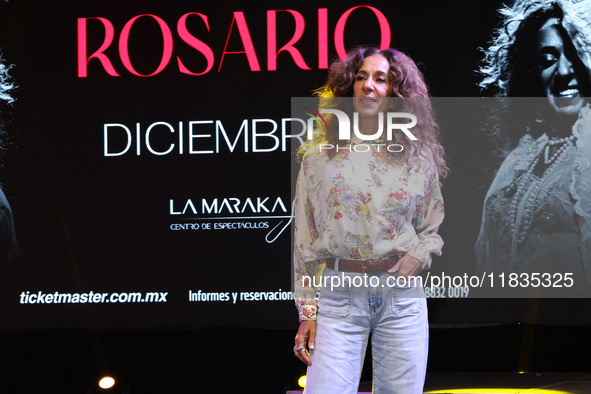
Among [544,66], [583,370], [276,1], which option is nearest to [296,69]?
[276,1]

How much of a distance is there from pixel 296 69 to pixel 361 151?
5.18ft

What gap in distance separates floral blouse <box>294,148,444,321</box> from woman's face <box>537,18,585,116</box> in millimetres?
1565

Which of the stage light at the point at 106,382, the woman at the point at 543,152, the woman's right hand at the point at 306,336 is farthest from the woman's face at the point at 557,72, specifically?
the stage light at the point at 106,382

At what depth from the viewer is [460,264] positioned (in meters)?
3.58

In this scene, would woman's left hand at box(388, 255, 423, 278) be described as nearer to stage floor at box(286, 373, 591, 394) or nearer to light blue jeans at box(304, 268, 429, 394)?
light blue jeans at box(304, 268, 429, 394)

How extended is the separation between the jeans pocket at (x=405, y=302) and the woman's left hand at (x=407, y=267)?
0.05 metres

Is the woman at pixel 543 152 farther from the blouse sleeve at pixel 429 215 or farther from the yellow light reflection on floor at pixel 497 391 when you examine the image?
the blouse sleeve at pixel 429 215

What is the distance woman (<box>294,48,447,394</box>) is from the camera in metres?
2.09

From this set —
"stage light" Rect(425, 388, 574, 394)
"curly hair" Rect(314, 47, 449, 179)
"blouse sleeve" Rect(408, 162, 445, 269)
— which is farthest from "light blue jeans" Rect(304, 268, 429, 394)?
Result: "stage light" Rect(425, 388, 574, 394)

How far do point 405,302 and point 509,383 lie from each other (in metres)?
1.38

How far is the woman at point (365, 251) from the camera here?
209cm

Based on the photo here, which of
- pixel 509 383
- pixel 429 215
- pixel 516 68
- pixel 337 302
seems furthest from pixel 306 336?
pixel 516 68

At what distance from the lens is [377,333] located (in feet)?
7.00

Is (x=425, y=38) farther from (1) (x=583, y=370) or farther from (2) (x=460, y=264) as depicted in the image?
(1) (x=583, y=370)
